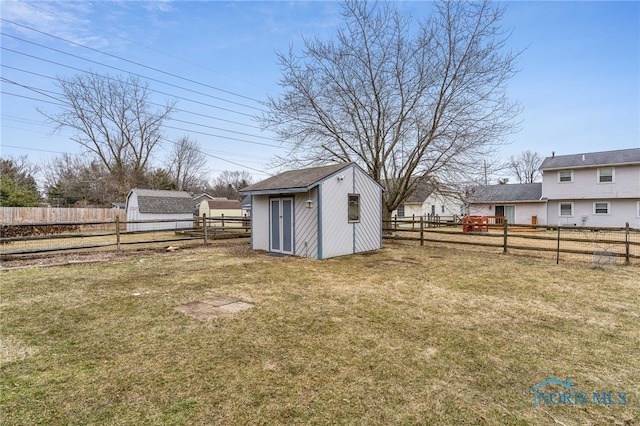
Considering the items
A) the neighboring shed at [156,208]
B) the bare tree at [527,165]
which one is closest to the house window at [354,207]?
the neighboring shed at [156,208]

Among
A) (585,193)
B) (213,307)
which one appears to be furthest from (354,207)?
(585,193)

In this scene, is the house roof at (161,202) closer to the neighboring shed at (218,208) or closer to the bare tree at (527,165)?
the neighboring shed at (218,208)

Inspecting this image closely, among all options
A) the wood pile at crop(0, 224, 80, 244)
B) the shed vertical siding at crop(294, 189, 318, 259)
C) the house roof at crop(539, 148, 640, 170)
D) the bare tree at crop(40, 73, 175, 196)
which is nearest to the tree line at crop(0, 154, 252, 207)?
the bare tree at crop(40, 73, 175, 196)

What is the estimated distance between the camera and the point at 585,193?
18984mm

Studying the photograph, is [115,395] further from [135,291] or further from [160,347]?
[135,291]

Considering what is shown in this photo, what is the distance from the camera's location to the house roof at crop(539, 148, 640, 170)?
58.2 ft

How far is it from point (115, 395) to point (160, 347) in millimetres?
857

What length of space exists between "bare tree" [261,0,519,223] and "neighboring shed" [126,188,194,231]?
38.4 ft

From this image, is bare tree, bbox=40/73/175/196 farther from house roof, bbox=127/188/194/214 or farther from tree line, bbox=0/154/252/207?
house roof, bbox=127/188/194/214

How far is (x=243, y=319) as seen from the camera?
4.02 meters

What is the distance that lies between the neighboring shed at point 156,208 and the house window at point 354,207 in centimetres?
1404

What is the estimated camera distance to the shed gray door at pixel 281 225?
9.84 meters

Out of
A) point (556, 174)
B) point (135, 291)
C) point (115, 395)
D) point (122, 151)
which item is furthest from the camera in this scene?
point (122, 151)

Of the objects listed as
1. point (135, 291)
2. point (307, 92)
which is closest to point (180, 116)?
point (307, 92)
